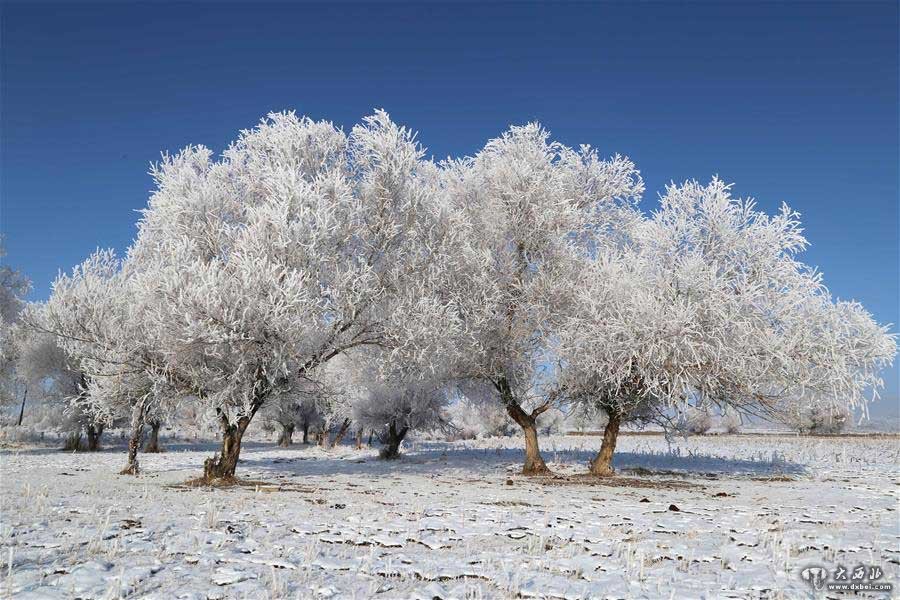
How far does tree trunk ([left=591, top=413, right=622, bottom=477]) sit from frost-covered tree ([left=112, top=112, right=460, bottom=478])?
8994mm

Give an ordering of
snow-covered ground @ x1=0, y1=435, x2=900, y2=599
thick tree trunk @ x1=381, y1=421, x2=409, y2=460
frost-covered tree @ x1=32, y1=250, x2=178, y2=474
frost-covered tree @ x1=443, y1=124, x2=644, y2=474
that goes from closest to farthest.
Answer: snow-covered ground @ x1=0, y1=435, x2=900, y2=599 → frost-covered tree @ x1=32, y1=250, x2=178, y2=474 → frost-covered tree @ x1=443, y1=124, x2=644, y2=474 → thick tree trunk @ x1=381, y1=421, x2=409, y2=460

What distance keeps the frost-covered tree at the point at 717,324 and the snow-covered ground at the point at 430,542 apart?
381 cm

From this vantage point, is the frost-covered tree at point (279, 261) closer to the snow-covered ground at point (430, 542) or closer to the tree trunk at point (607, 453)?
the snow-covered ground at point (430, 542)

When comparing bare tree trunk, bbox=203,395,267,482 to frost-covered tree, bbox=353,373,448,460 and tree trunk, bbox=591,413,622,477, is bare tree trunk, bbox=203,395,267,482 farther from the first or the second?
frost-covered tree, bbox=353,373,448,460

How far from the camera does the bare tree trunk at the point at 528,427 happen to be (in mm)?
23078

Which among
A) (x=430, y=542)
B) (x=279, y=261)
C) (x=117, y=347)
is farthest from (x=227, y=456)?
(x=430, y=542)

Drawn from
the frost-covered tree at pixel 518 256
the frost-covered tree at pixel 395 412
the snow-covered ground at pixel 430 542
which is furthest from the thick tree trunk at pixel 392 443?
the snow-covered ground at pixel 430 542

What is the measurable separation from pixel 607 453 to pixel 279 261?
1426 cm

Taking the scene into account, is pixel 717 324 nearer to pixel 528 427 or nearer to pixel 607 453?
pixel 607 453

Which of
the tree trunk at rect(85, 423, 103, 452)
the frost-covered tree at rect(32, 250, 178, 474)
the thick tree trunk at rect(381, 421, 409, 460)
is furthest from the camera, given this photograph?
the tree trunk at rect(85, 423, 103, 452)

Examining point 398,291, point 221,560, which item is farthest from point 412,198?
point 221,560

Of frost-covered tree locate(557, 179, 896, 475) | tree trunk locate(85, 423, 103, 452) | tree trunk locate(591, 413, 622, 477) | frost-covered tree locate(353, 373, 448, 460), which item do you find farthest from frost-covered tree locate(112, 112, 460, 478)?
tree trunk locate(85, 423, 103, 452)

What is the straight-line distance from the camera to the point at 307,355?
18156 millimetres

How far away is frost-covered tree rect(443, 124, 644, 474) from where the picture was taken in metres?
21.0
